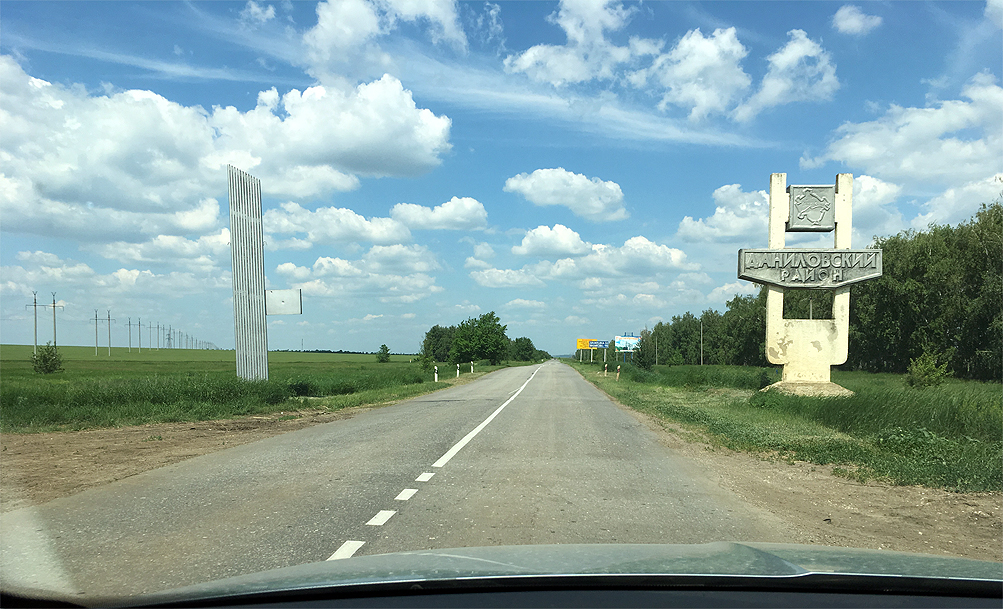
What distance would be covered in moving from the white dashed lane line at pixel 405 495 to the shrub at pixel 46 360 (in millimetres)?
58250

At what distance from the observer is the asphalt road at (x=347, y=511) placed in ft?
15.7

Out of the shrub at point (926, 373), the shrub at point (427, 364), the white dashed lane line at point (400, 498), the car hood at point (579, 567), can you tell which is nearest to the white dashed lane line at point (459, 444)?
the white dashed lane line at point (400, 498)

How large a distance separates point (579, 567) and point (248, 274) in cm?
2261

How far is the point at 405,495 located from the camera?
7.04 metres

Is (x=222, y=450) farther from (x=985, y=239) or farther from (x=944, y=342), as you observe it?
(x=944, y=342)

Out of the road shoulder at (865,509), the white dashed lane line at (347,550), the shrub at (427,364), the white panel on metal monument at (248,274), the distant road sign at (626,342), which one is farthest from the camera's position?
the distant road sign at (626,342)

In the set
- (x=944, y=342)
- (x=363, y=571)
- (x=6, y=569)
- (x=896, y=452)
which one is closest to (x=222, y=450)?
(x=6, y=569)

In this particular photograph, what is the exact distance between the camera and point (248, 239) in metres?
23.3

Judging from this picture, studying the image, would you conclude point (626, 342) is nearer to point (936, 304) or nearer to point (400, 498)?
point (936, 304)

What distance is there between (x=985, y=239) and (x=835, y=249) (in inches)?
1544

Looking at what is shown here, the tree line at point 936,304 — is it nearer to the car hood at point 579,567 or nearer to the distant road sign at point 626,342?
the distant road sign at point 626,342

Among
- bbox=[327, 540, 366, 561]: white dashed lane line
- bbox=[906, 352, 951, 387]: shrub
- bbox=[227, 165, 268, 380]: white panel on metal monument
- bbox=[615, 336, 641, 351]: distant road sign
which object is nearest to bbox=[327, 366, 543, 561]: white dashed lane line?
bbox=[327, 540, 366, 561]: white dashed lane line

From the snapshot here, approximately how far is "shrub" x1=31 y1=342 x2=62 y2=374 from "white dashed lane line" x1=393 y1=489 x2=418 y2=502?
58.2m

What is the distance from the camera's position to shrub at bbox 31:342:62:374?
53656 millimetres
